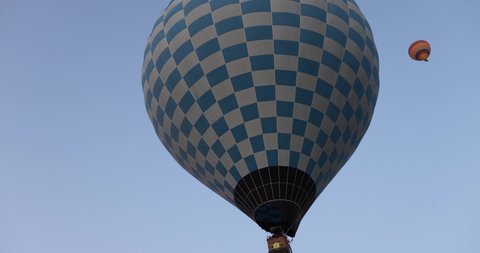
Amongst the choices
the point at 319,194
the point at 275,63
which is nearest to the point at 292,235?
the point at 319,194

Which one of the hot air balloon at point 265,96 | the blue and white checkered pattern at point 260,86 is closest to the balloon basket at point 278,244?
the hot air balloon at point 265,96

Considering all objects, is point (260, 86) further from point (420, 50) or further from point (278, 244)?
point (420, 50)

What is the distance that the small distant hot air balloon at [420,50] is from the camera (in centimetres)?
1809

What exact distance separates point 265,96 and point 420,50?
6478 millimetres

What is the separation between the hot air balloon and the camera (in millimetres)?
13438

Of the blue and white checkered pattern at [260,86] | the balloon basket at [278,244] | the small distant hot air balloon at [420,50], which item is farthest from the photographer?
the small distant hot air balloon at [420,50]

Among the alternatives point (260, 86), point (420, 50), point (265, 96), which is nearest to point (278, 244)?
point (265, 96)

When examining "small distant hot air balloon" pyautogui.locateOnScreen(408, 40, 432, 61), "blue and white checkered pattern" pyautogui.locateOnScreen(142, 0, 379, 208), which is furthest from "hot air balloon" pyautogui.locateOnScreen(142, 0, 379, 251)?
"small distant hot air balloon" pyautogui.locateOnScreen(408, 40, 432, 61)

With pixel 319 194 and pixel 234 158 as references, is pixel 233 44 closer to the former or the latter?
pixel 234 158

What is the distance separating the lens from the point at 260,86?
1373 centimetres

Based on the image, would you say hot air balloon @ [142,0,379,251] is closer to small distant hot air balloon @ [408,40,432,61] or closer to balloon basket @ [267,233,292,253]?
balloon basket @ [267,233,292,253]

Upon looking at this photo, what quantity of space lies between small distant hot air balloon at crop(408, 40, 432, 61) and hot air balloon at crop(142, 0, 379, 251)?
12.4 ft

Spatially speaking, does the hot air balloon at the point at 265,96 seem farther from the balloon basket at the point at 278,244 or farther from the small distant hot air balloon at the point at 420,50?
the small distant hot air balloon at the point at 420,50

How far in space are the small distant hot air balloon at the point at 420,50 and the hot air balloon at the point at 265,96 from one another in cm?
Answer: 379
